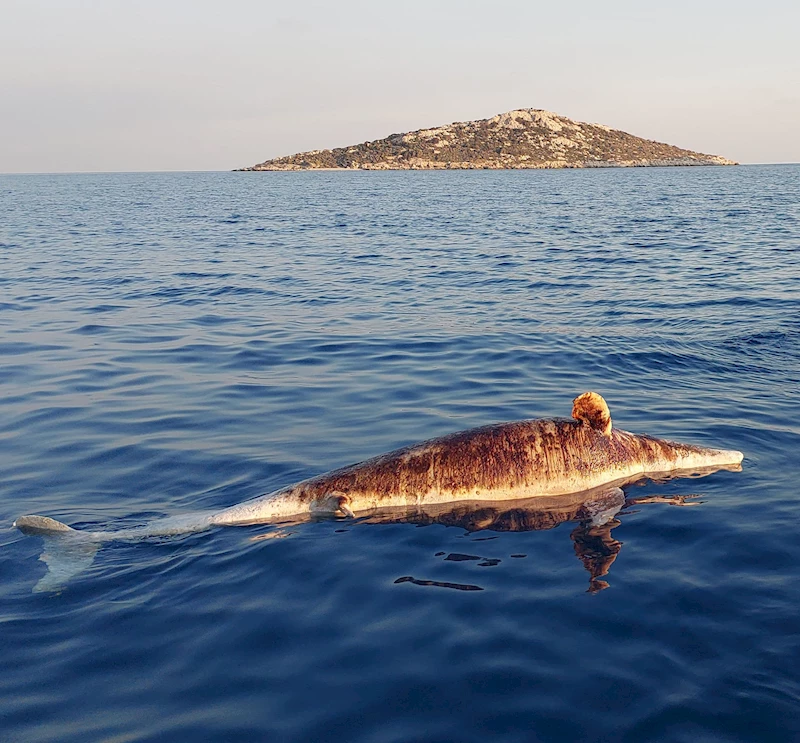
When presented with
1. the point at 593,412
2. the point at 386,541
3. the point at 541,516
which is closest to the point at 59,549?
the point at 386,541

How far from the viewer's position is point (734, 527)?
7262mm

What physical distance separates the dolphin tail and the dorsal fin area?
499 cm

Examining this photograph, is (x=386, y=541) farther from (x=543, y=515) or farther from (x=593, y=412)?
(x=593, y=412)

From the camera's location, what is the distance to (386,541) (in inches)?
284

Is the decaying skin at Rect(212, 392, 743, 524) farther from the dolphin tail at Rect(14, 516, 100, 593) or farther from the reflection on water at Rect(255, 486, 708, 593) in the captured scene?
the dolphin tail at Rect(14, 516, 100, 593)

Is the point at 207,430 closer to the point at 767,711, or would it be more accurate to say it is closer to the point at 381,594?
the point at 381,594

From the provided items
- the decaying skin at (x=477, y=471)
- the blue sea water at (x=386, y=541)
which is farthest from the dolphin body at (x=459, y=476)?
the blue sea water at (x=386, y=541)

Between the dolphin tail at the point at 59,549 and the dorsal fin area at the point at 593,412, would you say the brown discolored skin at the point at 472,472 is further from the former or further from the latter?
the dolphin tail at the point at 59,549

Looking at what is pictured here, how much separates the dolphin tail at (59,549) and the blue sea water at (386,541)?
0.44ft

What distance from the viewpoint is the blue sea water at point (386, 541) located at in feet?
16.0

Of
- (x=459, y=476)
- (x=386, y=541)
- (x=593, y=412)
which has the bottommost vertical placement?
(x=386, y=541)

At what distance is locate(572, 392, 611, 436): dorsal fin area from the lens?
820cm

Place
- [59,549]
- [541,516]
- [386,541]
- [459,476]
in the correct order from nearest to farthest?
[59,549], [386,541], [541,516], [459,476]

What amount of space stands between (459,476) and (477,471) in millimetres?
195
